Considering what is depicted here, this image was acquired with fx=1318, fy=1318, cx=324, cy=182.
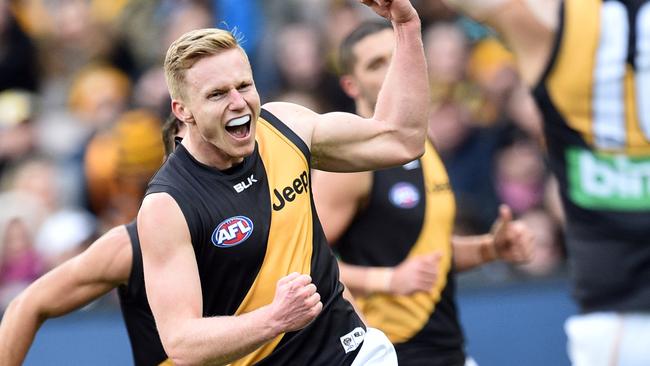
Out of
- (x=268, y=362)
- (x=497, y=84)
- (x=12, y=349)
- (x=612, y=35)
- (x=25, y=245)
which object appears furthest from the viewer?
(x=497, y=84)

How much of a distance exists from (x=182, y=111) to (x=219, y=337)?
90 centimetres

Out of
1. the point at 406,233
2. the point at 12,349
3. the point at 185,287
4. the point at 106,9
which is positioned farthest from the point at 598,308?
the point at 106,9

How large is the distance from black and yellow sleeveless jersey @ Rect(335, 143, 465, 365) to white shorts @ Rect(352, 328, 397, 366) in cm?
125

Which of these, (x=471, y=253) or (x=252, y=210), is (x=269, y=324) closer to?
(x=252, y=210)

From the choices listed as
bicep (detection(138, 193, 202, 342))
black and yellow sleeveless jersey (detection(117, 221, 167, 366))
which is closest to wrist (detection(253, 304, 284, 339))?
bicep (detection(138, 193, 202, 342))

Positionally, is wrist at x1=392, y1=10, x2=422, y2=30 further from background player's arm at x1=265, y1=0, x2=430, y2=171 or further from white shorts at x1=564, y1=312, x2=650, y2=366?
white shorts at x1=564, y1=312, x2=650, y2=366

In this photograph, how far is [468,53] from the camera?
452 inches

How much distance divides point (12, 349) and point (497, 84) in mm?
6464

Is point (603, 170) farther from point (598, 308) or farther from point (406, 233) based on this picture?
point (406, 233)

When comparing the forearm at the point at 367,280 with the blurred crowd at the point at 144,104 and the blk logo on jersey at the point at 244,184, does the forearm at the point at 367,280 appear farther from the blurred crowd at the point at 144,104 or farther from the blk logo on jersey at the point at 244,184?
the blurred crowd at the point at 144,104

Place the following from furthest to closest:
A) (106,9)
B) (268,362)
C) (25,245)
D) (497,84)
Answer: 1. (106,9)
2. (497,84)
3. (25,245)
4. (268,362)

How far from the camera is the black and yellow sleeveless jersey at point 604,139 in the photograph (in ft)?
14.9

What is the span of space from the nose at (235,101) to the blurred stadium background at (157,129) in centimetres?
483

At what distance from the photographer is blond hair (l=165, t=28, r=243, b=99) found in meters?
4.80
